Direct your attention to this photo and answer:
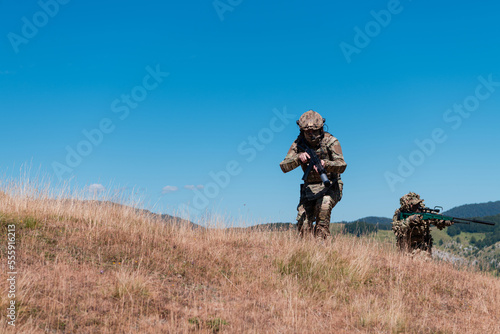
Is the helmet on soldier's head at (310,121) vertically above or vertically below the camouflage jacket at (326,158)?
above

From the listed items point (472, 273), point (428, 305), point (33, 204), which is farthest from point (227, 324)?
point (472, 273)

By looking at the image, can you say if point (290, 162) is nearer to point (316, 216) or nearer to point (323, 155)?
point (323, 155)

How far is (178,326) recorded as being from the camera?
522 centimetres

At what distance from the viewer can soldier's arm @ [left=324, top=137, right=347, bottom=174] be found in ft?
31.5

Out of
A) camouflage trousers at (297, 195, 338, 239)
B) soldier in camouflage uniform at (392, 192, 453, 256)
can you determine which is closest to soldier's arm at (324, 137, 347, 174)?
camouflage trousers at (297, 195, 338, 239)

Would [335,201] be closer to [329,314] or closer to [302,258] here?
Result: [302,258]

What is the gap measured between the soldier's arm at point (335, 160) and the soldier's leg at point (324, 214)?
717 mm

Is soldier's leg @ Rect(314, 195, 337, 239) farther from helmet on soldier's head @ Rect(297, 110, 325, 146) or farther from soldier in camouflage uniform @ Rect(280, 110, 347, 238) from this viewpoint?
helmet on soldier's head @ Rect(297, 110, 325, 146)

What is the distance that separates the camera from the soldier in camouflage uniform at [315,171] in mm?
9727

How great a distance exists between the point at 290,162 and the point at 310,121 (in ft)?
3.69

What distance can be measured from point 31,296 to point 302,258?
4.78 meters

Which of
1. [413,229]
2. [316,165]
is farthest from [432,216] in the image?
[316,165]

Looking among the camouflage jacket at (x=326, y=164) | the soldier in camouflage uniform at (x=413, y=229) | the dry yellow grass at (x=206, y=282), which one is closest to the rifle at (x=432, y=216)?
the soldier in camouflage uniform at (x=413, y=229)

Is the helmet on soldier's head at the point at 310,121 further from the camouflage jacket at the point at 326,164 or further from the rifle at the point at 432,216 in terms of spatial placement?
the rifle at the point at 432,216
